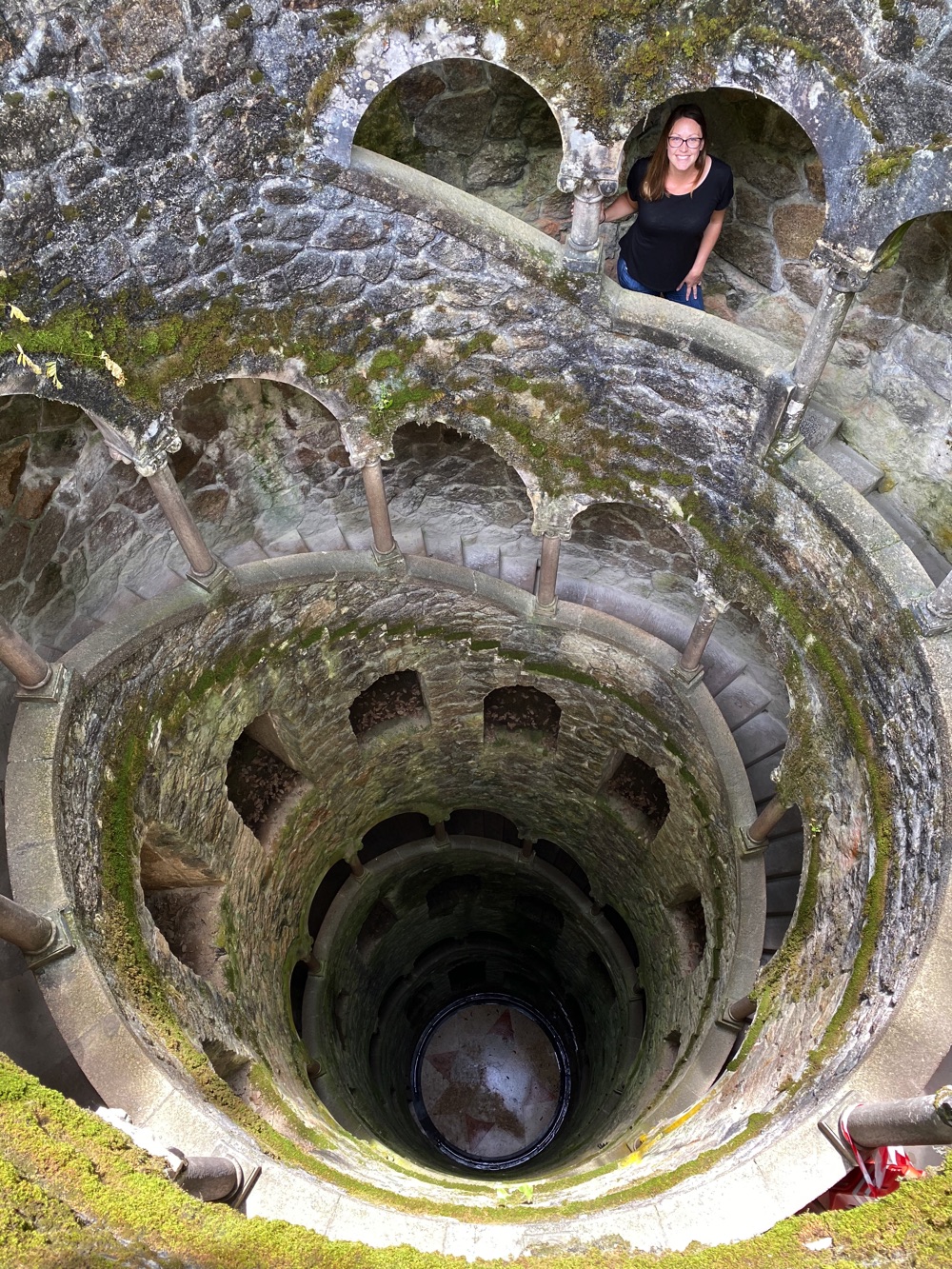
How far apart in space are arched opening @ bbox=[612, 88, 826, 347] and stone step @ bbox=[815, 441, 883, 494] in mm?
1058

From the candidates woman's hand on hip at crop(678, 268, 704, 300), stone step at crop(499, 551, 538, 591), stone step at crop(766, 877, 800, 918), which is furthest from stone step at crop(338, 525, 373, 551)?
stone step at crop(766, 877, 800, 918)

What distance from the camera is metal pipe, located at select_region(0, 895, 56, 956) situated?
237 inches

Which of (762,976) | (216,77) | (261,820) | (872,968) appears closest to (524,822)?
(261,820)

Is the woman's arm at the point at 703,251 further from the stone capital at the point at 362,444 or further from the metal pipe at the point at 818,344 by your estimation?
the stone capital at the point at 362,444

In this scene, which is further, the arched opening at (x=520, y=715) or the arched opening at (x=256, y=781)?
the arched opening at (x=520, y=715)

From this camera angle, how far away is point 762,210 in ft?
24.4

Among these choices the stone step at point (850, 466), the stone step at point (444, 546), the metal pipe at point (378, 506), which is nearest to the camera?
the stone step at point (850, 466)

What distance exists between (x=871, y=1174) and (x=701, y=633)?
208 inches

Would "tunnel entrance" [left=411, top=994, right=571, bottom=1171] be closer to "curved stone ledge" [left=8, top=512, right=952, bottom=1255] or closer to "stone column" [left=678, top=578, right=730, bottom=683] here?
"stone column" [left=678, top=578, right=730, bottom=683]

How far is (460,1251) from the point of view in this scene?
5609 millimetres

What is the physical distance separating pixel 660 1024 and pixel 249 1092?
6.13 metres

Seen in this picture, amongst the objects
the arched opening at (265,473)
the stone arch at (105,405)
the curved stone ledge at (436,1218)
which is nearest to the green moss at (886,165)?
the curved stone ledge at (436,1218)

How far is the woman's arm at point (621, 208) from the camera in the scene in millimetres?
7090

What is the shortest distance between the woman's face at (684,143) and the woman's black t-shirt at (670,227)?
346 millimetres
